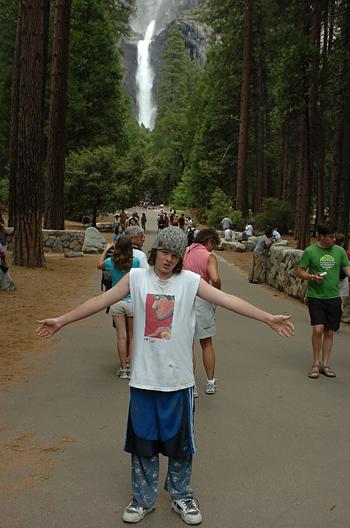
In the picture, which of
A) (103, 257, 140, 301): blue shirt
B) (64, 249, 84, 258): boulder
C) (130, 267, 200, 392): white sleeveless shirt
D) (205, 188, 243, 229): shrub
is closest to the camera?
(130, 267, 200, 392): white sleeveless shirt

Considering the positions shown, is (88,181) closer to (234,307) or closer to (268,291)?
(268,291)

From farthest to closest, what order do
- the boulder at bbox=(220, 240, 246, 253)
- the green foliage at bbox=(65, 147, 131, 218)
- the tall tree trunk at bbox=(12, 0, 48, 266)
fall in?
the green foliage at bbox=(65, 147, 131, 218) < the boulder at bbox=(220, 240, 246, 253) < the tall tree trunk at bbox=(12, 0, 48, 266)

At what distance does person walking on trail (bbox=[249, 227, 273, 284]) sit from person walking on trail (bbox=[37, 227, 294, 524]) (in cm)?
1214

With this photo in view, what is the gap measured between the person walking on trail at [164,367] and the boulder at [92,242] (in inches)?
723

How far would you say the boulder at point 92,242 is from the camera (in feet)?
70.8

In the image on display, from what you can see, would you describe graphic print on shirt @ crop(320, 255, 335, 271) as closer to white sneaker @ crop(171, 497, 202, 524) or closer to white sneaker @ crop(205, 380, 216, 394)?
white sneaker @ crop(205, 380, 216, 394)

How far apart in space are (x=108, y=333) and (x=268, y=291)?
660 centimetres

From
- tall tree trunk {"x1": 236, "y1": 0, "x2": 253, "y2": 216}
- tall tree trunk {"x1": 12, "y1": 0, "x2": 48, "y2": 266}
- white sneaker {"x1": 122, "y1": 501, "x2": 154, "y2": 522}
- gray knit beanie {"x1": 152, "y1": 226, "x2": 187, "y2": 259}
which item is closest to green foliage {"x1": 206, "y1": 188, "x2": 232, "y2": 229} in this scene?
tall tree trunk {"x1": 236, "y1": 0, "x2": 253, "y2": 216}

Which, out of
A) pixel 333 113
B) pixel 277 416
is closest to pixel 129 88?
pixel 333 113

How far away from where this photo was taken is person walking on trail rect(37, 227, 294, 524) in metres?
3.21

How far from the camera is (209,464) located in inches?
159

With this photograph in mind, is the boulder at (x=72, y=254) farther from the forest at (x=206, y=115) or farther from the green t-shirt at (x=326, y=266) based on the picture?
the green t-shirt at (x=326, y=266)

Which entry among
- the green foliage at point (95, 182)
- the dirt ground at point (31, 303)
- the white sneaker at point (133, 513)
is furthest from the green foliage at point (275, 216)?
the white sneaker at point (133, 513)

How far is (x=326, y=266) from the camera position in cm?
645
